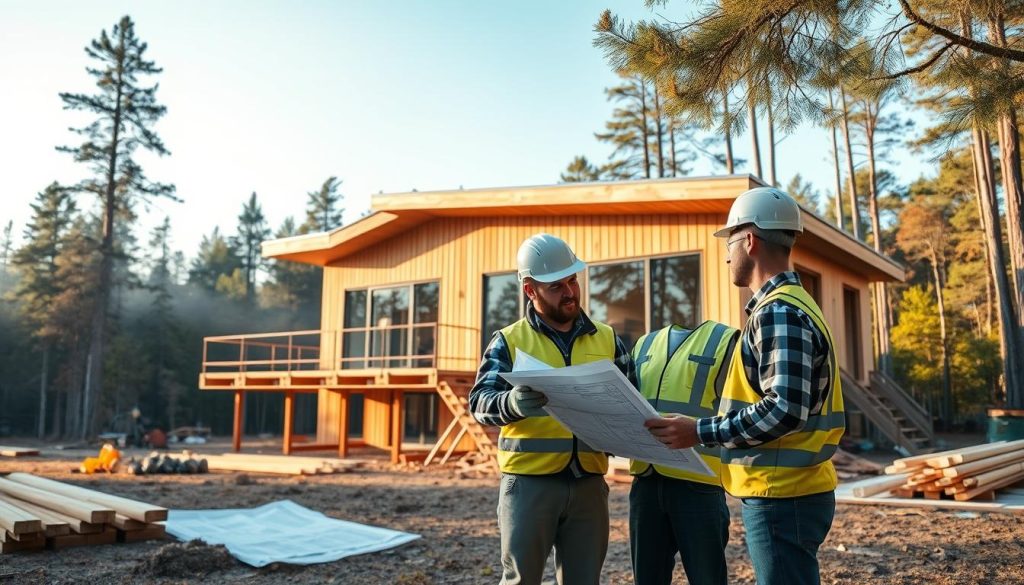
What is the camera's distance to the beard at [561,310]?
256 centimetres

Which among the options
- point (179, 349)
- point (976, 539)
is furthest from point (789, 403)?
point (179, 349)

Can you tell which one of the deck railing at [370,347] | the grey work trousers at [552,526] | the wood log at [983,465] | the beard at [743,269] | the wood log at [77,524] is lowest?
the wood log at [77,524]

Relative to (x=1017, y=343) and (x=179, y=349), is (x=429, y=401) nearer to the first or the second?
(x=1017, y=343)

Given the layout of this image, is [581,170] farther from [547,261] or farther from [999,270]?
[547,261]

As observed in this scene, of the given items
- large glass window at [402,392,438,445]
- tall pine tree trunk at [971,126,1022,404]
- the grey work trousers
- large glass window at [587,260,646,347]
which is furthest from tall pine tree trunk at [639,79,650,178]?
the grey work trousers

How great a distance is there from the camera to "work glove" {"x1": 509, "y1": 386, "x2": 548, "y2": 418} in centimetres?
214

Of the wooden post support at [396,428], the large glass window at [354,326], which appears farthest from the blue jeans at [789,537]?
the large glass window at [354,326]

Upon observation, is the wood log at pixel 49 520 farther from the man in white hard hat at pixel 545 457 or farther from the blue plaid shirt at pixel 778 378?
the blue plaid shirt at pixel 778 378

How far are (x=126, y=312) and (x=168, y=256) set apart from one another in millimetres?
27769

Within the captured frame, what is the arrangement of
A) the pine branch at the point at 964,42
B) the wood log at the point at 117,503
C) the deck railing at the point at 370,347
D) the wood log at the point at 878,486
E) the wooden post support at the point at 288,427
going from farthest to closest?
the wooden post support at the point at 288,427 → the deck railing at the point at 370,347 → the wood log at the point at 878,486 → the wood log at the point at 117,503 → the pine branch at the point at 964,42

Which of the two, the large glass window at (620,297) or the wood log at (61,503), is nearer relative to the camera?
the wood log at (61,503)

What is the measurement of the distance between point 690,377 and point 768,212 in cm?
58

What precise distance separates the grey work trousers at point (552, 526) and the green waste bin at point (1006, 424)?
1119 centimetres

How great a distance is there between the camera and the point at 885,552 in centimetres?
493
